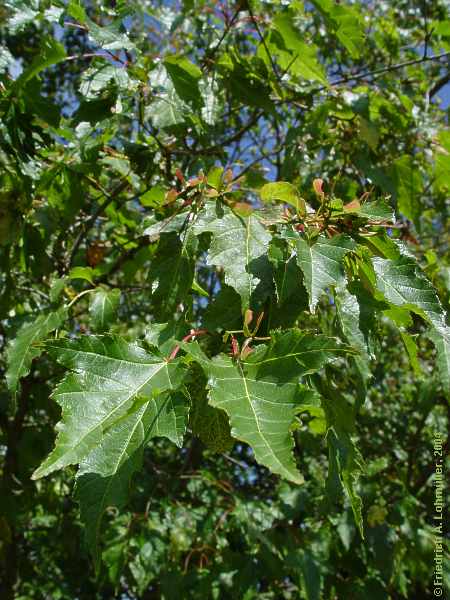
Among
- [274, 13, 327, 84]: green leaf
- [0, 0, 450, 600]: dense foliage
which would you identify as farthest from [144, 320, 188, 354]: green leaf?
[274, 13, 327, 84]: green leaf

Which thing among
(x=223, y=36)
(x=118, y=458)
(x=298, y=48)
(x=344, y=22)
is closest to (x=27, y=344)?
(x=118, y=458)

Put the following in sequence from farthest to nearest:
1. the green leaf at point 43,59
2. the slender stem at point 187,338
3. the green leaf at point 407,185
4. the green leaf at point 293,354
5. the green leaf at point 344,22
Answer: the green leaf at point 407,185
the green leaf at point 344,22
the green leaf at point 43,59
the slender stem at point 187,338
the green leaf at point 293,354

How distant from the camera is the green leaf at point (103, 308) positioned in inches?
67.6

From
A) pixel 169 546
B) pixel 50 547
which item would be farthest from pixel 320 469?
pixel 50 547

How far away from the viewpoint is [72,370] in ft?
3.24

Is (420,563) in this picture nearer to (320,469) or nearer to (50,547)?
(320,469)

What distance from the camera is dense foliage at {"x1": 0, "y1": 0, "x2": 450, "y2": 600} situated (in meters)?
0.96

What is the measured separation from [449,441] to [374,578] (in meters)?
0.85

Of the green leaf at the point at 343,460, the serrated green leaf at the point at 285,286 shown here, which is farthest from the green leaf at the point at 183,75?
the green leaf at the point at 343,460

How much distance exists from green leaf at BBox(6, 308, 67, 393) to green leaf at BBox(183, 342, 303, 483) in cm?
74

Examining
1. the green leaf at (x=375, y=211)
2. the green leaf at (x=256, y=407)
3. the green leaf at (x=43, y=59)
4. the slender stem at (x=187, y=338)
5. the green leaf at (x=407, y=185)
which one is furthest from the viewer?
the green leaf at (x=407, y=185)

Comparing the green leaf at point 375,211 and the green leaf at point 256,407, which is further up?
the green leaf at point 375,211

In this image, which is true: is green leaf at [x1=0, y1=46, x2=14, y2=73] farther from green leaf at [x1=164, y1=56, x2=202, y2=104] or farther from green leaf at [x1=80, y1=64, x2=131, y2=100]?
green leaf at [x1=164, y1=56, x2=202, y2=104]

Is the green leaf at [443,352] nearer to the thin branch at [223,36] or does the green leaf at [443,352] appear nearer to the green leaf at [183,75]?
the green leaf at [183,75]
